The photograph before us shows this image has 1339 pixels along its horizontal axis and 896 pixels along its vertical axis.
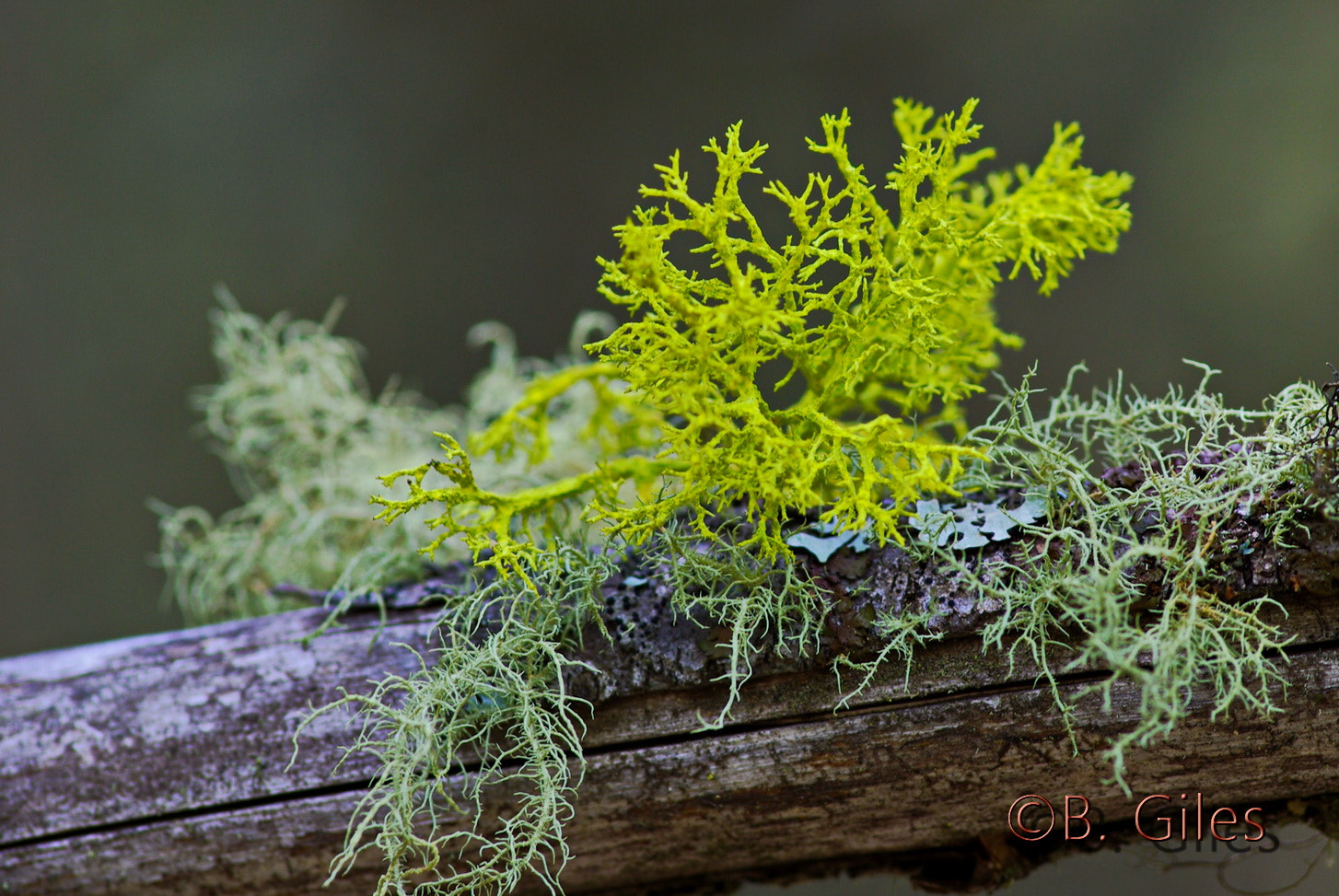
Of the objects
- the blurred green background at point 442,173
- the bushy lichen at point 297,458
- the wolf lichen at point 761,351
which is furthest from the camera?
the blurred green background at point 442,173

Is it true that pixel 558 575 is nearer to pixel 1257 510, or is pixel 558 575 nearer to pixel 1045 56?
pixel 1257 510

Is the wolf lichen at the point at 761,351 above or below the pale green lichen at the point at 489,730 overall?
above

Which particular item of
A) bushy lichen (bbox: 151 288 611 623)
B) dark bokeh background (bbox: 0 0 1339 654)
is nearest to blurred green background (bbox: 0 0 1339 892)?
dark bokeh background (bbox: 0 0 1339 654)

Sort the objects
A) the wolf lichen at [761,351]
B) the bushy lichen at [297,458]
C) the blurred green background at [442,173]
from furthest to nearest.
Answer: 1. the blurred green background at [442,173]
2. the bushy lichen at [297,458]
3. the wolf lichen at [761,351]

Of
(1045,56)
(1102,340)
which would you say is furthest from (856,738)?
(1045,56)

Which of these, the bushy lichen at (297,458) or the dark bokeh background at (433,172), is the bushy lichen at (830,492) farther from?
the dark bokeh background at (433,172)

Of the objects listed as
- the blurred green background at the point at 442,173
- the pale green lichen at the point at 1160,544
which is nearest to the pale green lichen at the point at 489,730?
the pale green lichen at the point at 1160,544

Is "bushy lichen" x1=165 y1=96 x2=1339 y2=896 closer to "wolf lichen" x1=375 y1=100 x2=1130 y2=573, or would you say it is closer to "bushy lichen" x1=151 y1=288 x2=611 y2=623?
"wolf lichen" x1=375 y1=100 x2=1130 y2=573

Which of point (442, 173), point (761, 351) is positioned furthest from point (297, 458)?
point (442, 173)

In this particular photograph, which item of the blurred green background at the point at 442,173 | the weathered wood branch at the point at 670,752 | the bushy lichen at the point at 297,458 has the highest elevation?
the blurred green background at the point at 442,173
